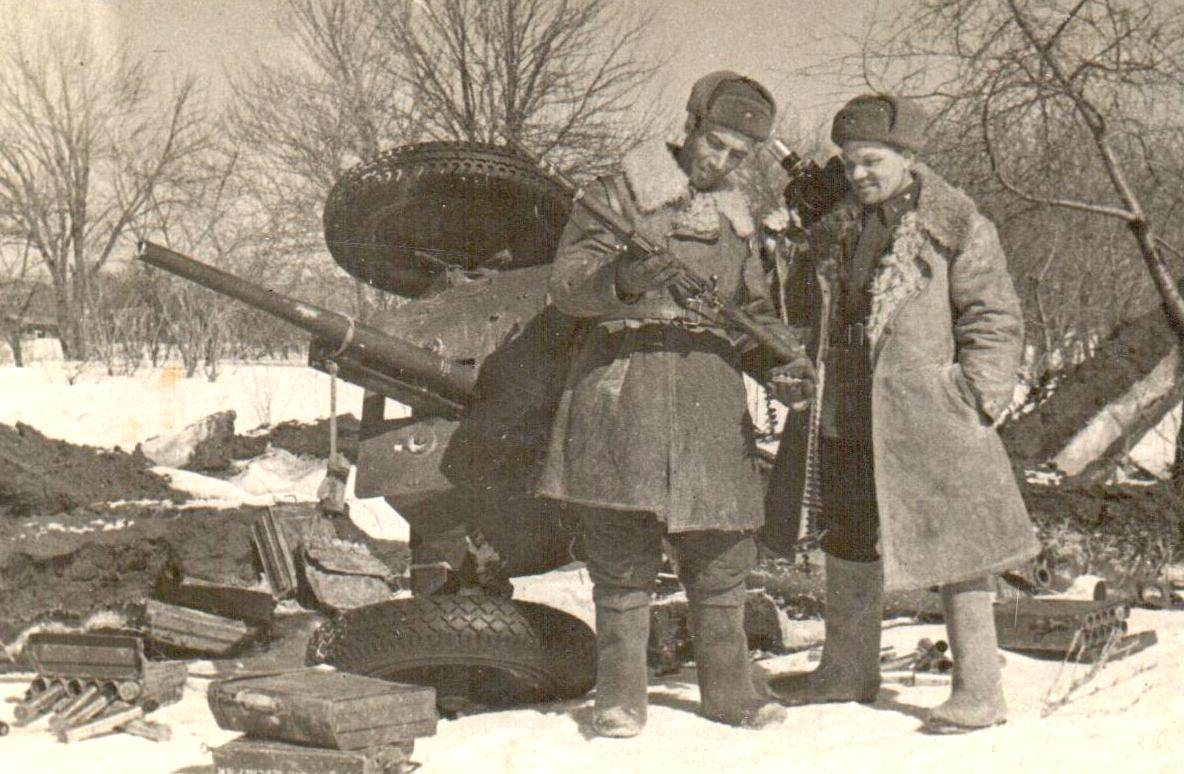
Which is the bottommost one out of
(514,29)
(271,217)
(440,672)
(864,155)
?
(440,672)

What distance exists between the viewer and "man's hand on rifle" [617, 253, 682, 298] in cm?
390

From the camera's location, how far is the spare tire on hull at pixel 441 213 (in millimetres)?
4945

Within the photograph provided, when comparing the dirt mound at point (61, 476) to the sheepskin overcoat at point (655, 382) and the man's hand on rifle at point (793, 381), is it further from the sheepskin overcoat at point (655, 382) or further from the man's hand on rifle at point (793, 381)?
the man's hand on rifle at point (793, 381)

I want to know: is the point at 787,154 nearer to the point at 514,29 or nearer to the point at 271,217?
the point at 514,29

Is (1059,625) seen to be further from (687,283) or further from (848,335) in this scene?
(687,283)

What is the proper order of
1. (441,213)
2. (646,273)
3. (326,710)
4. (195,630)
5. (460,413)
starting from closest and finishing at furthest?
1. (326,710)
2. (646,273)
3. (460,413)
4. (441,213)
5. (195,630)

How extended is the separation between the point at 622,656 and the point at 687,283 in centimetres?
122

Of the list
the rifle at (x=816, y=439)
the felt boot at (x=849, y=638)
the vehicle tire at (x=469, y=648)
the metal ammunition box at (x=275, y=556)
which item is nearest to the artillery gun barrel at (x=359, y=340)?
the vehicle tire at (x=469, y=648)

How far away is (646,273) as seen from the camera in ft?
12.9

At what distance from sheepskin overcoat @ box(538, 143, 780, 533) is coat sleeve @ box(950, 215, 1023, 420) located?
62cm

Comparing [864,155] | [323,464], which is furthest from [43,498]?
[864,155]

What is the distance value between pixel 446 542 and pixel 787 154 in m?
1.92

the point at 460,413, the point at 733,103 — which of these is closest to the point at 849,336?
the point at 733,103

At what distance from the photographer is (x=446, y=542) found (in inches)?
195
